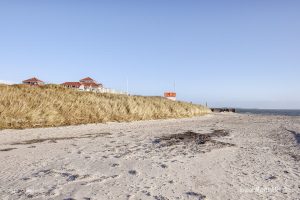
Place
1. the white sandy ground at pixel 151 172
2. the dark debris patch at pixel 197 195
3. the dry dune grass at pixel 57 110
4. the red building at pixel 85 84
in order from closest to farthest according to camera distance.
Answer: the dark debris patch at pixel 197 195 < the white sandy ground at pixel 151 172 < the dry dune grass at pixel 57 110 < the red building at pixel 85 84

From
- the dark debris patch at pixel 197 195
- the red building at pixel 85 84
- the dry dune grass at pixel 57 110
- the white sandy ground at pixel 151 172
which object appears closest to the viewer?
the dark debris patch at pixel 197 195

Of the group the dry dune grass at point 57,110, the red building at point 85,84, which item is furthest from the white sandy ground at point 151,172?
the red building at point 85,84

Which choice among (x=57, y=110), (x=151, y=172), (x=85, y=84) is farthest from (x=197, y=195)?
(x=85, y=84)

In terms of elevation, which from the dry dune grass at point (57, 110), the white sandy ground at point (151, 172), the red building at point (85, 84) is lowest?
the white sandy ground at point (151, 172)

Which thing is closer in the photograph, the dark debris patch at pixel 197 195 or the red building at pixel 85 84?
the dark debris patch at pixel 197 195

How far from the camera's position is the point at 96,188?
15.7ft

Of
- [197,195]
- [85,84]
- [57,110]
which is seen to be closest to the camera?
[197,195]

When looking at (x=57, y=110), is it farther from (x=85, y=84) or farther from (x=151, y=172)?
(x=85, y=84)

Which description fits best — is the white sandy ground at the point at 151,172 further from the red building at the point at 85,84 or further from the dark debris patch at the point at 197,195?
the red building at the point at 85,84

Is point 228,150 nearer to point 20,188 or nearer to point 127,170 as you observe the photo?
point 127,170

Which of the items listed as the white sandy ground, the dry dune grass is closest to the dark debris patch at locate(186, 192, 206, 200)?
the white sandy ground

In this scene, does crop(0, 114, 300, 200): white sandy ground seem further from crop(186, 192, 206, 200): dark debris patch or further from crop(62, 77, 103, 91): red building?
crop(62, 77, 103, 91): red building

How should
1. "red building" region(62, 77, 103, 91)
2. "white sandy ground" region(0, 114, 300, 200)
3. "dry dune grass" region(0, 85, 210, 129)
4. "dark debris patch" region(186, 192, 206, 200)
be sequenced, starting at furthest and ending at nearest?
"red building" region(62, 77, 103, 91) < "dry dune grass" region(0, 85, 210, 129) < "white sandy ground" region(0, 114, 300, 200) < "dark debris patch" region(186, 192, 206, 200)

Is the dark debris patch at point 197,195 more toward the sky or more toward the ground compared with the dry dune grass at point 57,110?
more toward the ground
